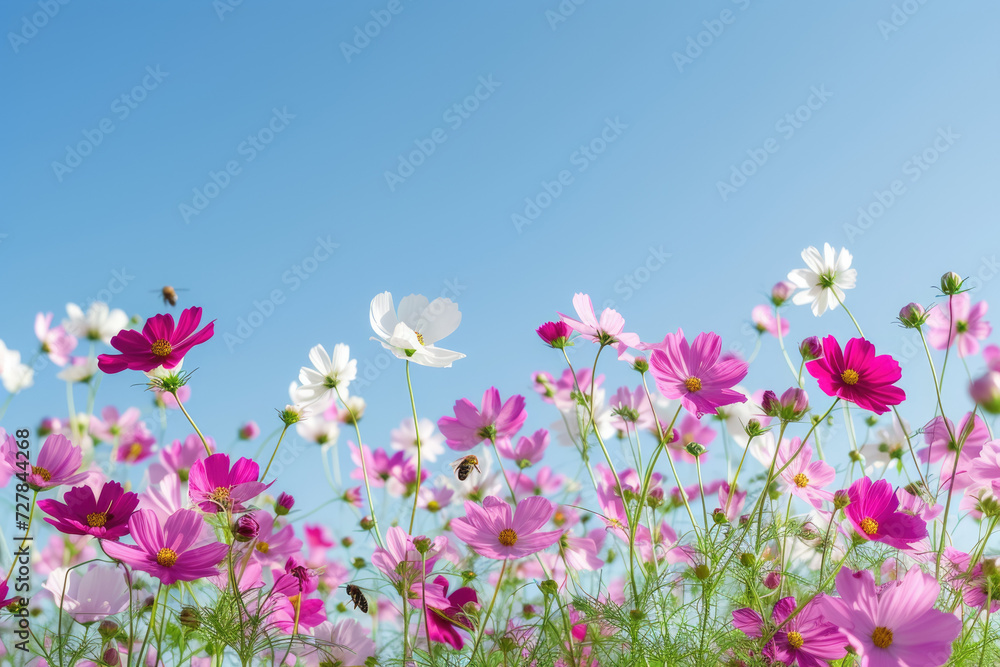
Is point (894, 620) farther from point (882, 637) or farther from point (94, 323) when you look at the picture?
point (94, 323)

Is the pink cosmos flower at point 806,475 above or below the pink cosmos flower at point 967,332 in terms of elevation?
below

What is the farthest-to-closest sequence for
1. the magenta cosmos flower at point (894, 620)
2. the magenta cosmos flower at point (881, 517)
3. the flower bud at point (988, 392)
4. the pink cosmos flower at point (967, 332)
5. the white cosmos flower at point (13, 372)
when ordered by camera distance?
the white cosmos flower at point (13, 372) → the pink cosmos flower at point (967, 332) → the magenta cosmos flower at point (881, 517) → the magenta cosmos flower at point (894, 620) → the flower bud at point (988, 392)

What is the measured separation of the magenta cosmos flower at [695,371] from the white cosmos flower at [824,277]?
40 centimetres

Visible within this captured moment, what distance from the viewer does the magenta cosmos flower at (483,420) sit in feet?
3.41

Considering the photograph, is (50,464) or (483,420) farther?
(483,420)

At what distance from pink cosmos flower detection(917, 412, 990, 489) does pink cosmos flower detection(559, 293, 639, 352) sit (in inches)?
18.1

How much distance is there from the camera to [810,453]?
3.32 feet

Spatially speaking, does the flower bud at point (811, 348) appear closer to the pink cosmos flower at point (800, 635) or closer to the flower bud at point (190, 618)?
the pink cosmos flower at point (800, 635)

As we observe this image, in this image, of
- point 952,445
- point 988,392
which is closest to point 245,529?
point 988,392

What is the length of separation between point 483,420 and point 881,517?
545 mm

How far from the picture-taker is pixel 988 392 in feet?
1.73

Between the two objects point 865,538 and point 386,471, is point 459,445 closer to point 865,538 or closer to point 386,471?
point 386,471

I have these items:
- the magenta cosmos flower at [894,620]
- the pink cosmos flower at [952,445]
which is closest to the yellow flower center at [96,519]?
the magenta cosmos flower at [894,620]

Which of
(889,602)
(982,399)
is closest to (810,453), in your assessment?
(889,602)
